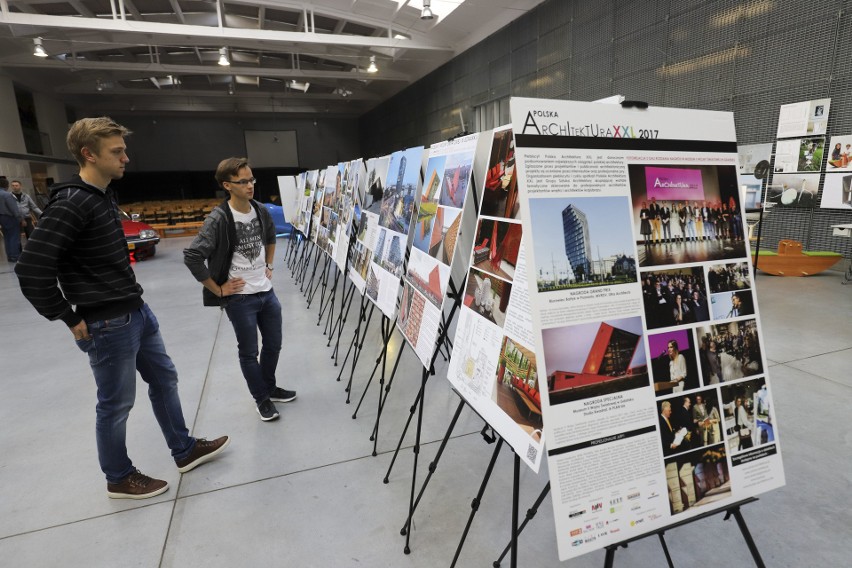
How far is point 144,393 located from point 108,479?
3.97 ft

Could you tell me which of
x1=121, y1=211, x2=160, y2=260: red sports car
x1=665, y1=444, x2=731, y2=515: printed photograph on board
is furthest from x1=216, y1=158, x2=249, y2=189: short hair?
x1=121, y1=211, x2=160, y2=260: red sports car

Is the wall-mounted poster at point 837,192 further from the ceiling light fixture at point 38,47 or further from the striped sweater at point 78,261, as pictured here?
the ceiling light fixture at point 38,47

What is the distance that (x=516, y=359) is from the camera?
49.6 inches

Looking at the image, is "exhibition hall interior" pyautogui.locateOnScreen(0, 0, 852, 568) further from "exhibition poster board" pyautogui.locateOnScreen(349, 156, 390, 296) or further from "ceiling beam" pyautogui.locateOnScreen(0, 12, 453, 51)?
"ceiling beam" pyautogui.locateOnScreen(0, 12, 453, 51)

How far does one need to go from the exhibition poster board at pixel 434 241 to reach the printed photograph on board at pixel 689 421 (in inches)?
34.0

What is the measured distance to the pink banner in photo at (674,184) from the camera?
118 centimetres

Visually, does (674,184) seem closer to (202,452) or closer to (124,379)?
(124,379)

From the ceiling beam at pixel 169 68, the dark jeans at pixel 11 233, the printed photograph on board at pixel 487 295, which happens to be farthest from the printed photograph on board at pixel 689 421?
the ceiling beam at pixel 169 68

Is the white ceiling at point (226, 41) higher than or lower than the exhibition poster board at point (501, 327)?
higher

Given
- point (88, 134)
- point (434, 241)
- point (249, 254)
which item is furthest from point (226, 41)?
point (434, 241)

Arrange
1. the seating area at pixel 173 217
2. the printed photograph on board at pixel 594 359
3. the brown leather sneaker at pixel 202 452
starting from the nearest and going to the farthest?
the printed photograph on board at pixel 594 359, the brown leather sneaker at pixel 202 452, the seating area at pixel 173 217

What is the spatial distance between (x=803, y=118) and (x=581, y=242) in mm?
6278

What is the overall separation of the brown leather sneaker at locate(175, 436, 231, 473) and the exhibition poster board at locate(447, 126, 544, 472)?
156cm

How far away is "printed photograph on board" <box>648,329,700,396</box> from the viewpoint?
1131 mm
